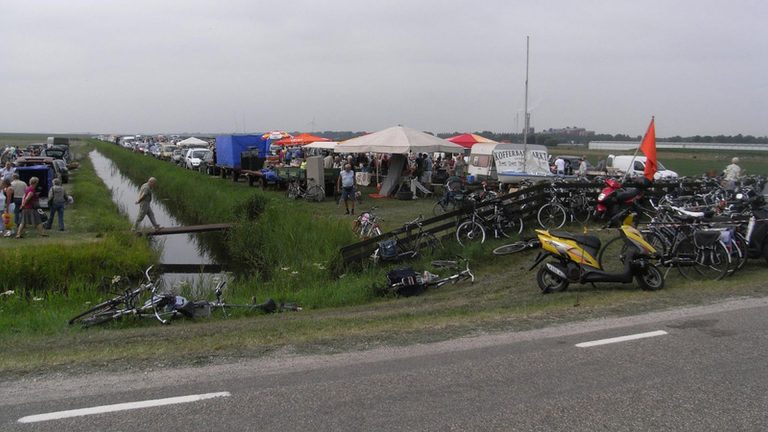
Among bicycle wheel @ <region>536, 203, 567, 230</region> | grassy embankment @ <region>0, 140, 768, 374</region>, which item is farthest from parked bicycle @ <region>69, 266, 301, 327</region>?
bicycle wheel @ <region>536, 203, 567, 230</region>

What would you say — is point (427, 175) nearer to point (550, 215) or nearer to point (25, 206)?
point (550, 215)

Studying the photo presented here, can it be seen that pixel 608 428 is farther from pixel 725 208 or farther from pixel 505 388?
pixel 725 208

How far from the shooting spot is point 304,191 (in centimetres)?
2462

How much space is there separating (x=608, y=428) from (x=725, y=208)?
32.8 feet

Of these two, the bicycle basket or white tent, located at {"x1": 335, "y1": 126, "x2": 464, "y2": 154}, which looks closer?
the bicycle basket

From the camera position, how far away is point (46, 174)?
2205 cm

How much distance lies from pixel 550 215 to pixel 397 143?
8093 mm

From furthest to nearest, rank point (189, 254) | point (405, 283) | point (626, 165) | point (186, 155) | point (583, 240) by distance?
point (186, 155) → point (626, 165) → point (189, 254) → point (405, 283) → point (583, 240)

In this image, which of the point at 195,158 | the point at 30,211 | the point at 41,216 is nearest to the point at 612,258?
the point at 30,211

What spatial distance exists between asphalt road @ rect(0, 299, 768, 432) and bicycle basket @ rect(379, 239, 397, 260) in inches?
268

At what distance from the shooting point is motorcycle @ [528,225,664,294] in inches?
371

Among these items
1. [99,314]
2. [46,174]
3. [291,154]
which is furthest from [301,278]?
[291,154]

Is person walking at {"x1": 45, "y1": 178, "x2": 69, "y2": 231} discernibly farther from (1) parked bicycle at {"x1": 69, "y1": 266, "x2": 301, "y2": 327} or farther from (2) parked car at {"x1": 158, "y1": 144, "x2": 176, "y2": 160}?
(2) parked car at {"x1": 158, "y1": 144, "x2": 176, "y2": 160}

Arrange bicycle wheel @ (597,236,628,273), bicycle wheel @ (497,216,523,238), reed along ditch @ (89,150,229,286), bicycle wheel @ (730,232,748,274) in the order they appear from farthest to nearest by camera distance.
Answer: reed along ditch @ (89,150,229,286)
bicycle wheel @ (497,216,523,238)
bicycle wheel @ (597,236,628,273)
bicycle wheel @ (730,232,748,274)
